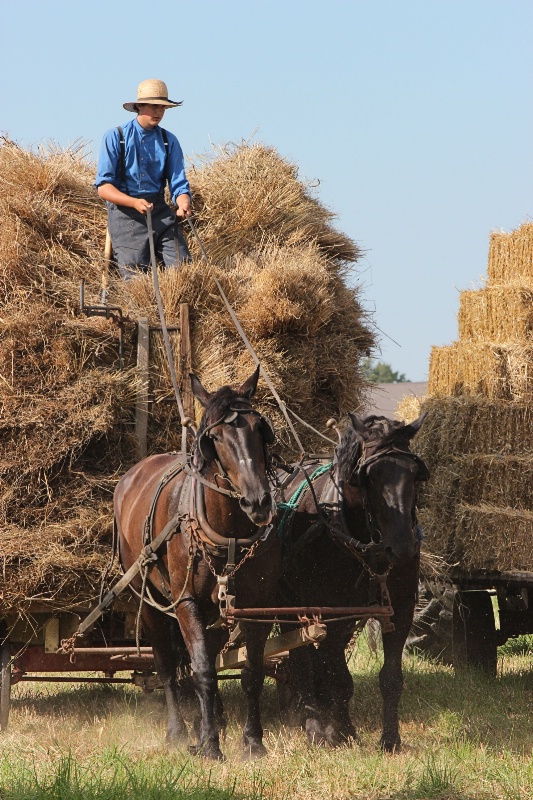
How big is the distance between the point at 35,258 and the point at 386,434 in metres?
2.75

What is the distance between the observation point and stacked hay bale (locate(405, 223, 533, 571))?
845 cm

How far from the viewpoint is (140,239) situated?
27.2 feet

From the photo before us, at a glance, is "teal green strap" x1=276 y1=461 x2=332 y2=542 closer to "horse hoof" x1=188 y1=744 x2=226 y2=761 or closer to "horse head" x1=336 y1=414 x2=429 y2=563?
"horse head" x1=336 y1=414 x2=429 y2=563

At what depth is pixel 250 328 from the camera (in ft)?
25.3

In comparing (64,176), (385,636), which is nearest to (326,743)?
(385,636)

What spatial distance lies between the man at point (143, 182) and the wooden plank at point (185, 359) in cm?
72

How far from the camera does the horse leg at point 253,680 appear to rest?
6305mm

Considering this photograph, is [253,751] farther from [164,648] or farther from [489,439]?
[489,439]

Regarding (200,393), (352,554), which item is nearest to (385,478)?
(352,554)

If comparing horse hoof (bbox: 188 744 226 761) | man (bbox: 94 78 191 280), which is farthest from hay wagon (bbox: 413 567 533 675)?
man (bbox: 94 78 191 280)

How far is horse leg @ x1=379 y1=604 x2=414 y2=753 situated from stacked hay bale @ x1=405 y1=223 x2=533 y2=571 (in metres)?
1.91

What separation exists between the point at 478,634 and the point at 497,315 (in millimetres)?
2555

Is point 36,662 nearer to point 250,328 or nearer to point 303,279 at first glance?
point 250,328

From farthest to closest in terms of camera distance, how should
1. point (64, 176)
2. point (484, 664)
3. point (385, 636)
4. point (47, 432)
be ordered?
point (484, 664) < point (64, 176) < point (47, 432) < point (385, 636)
